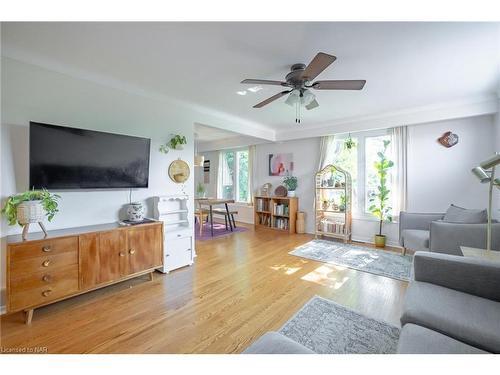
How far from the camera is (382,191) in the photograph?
4.06 m

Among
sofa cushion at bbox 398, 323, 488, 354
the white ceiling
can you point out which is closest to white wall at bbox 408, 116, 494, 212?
the white ceiling

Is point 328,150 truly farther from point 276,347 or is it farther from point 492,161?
point 276,347

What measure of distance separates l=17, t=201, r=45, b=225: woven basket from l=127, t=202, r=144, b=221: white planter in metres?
A: 0.87

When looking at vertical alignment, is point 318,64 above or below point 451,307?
above

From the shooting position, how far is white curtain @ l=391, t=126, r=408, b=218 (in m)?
3.95

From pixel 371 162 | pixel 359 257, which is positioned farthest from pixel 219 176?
pixel 359 257

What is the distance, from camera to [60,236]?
2.01m

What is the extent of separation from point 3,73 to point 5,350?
226 centimetres

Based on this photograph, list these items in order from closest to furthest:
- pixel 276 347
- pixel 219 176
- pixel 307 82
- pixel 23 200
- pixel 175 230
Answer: pixel 276 347 → pixel 23 200 → pixel 307 82 → pixel 175 230 → pixel 219 176

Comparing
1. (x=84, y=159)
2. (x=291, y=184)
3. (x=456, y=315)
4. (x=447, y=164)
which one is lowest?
(x=456, y=315)

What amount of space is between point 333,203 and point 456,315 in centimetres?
368

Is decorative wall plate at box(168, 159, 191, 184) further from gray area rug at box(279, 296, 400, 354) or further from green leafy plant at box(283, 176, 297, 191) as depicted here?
green leafy plant at box(283, 176, 297, 191)
